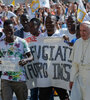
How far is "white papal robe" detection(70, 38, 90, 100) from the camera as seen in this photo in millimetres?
4773

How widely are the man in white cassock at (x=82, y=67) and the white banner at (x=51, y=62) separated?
0.94 m

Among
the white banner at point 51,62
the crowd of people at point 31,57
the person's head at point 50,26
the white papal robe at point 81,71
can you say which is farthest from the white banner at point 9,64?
the person's head at point 50,26

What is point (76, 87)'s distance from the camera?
16.0ft

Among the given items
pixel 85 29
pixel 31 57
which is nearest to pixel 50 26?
pixel 31 57

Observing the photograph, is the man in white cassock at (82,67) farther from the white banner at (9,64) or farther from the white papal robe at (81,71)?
the white banner at (9,64)

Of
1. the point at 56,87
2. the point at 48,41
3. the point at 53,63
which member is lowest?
the point at 56,87

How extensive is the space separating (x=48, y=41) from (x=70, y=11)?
262 inches

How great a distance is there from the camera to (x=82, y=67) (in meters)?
4.82

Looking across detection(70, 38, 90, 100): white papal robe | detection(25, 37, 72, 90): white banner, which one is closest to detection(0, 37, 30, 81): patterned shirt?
detection(25, 37, 72, 90): white banner

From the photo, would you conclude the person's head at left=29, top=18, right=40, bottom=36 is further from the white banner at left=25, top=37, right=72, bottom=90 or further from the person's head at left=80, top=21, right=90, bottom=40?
the person's head at left=80, top=21, right=90, bottom=40

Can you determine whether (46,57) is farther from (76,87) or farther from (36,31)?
(76,87)

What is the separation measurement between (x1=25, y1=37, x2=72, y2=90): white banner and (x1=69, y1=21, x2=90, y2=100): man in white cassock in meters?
0.94

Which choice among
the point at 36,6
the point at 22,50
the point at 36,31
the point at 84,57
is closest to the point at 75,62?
the point at 84,57

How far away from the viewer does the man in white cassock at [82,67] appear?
15.6 ft
